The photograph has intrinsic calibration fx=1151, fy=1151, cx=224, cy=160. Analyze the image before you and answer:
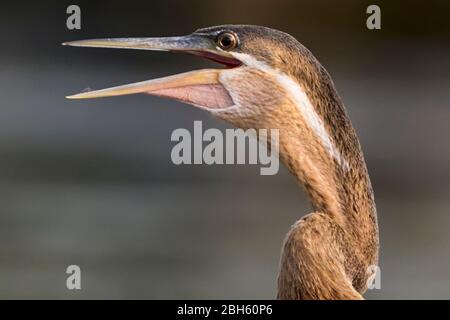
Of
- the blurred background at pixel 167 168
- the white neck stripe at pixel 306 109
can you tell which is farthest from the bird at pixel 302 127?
the blurred background at pixel 167 168

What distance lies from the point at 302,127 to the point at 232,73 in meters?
0.10

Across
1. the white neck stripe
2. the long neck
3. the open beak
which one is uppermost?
the open beak

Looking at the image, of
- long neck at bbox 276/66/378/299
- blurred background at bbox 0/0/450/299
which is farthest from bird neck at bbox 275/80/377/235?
blurred background at bbox 0/0/450/299

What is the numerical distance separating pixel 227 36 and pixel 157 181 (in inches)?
105

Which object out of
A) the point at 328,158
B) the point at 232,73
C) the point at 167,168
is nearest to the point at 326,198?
the point at 328,158

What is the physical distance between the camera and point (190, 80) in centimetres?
132

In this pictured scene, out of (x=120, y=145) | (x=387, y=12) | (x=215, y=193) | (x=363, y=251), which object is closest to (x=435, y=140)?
(x=387, y=12)

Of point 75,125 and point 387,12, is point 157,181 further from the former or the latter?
point 387,12

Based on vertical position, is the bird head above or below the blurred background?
below

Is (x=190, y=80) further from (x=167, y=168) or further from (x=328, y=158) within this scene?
(x=167, y=168)

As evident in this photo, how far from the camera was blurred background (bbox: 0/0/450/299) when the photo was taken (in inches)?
135

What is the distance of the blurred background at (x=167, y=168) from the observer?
3438 mm

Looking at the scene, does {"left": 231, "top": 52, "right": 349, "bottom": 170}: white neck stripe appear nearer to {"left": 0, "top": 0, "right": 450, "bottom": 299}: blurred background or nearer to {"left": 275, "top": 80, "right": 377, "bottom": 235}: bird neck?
{"left": 275, "top": 80, "right": 377, "bottom": 235}: bird neck

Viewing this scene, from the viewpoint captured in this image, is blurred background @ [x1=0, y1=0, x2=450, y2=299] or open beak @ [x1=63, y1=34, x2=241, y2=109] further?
blurred background @ [x1=0, y1=0, x2=450, y2=299]
